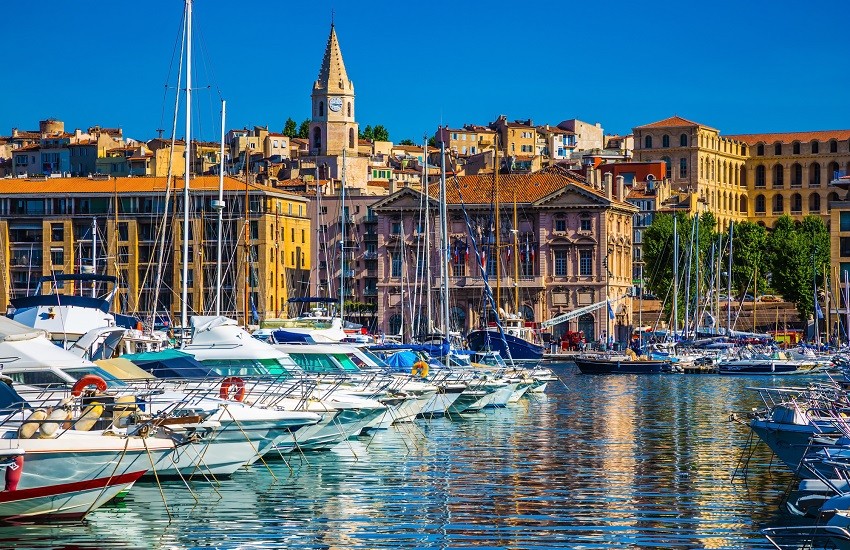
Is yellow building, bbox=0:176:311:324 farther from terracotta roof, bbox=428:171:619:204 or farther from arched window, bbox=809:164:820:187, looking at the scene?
arched window, bbox=809:164:820:187

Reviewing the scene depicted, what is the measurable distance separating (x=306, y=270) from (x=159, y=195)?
15.0 metres

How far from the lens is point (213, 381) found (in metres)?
35.8

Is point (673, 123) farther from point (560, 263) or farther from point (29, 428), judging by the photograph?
point (29, 428)

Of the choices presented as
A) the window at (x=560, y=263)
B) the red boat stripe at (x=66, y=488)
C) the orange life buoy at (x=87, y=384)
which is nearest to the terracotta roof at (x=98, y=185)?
the window at (x=560, y=263)

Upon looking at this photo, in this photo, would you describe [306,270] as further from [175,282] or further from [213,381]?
[213,381]

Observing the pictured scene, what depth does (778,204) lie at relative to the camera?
7766 inches

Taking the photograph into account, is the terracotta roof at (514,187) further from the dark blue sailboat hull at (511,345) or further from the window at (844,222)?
the dark blue sailboat hull at (511,345)

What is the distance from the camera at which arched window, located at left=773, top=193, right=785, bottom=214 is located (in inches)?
7736

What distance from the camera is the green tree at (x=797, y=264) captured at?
452 ft

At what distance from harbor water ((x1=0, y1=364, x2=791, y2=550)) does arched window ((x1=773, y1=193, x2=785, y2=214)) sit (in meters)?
153

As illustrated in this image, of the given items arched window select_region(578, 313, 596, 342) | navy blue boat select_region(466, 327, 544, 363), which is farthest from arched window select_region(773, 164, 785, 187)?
navy blue boat select_region(466, 327, 544, 363)

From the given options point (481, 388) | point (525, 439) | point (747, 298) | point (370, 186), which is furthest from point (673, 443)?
point (370, 186)

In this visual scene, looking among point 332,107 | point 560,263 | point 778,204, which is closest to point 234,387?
point 560,263

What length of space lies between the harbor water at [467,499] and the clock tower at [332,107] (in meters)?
129
